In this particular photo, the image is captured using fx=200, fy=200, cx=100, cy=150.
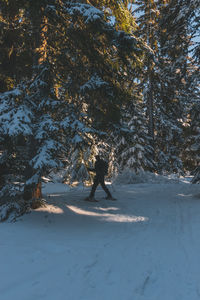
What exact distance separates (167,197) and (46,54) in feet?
24.7

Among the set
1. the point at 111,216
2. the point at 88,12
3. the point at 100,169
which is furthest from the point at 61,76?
the point at 111,216

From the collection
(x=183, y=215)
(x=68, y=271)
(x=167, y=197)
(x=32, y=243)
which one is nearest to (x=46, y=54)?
(x=32, y=243)

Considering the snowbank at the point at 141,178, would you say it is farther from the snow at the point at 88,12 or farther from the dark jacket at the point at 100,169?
the snow at the point at 88,12

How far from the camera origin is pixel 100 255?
3.93 meters

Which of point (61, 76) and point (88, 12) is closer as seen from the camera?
point (88, 12)

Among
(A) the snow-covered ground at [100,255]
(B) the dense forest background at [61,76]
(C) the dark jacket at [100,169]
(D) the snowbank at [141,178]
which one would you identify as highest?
(B) the dense forest background at [61,76]

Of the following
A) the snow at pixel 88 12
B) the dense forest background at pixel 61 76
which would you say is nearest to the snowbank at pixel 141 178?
the dense forest background at pixel 61 76

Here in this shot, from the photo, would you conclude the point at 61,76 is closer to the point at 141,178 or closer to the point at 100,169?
the point at 100,169

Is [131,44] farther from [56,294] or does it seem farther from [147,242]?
[56,294]

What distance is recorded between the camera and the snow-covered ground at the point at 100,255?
112 inches

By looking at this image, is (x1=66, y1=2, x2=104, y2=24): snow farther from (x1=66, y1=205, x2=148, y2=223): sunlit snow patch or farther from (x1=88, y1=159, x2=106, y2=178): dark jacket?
(x1=66, y1=205, x2=148, y2=223): sunlit snow patch

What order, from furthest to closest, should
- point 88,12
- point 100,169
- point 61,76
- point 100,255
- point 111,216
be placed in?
1. point 100,169
2. point 61,76
3. point 111,216
4. point 88,12
5. point 100,255

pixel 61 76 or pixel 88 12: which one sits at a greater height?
pixel 88 12

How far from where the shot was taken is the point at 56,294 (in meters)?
2.70
